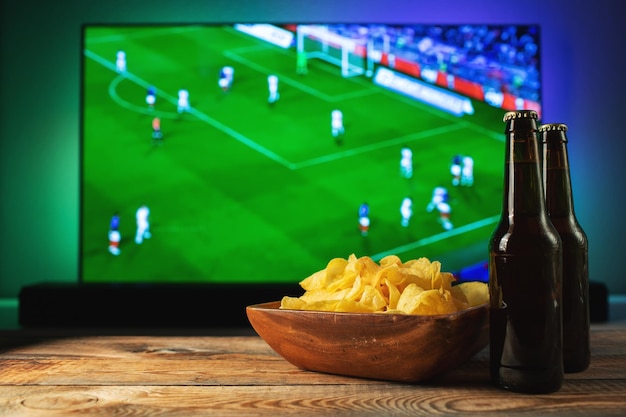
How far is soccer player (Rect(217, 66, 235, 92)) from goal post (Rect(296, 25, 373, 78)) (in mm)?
409

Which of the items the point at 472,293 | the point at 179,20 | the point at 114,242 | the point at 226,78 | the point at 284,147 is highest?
the point at 179,20

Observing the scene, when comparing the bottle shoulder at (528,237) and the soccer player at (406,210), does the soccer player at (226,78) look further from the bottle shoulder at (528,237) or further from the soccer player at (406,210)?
the bottle shoulder at (528,237)

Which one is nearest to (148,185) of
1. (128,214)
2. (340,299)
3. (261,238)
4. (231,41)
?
(128,214)

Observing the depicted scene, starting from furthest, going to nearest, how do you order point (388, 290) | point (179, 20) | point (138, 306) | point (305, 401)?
point (179, 20), point (138, 306), point (388, 290), point (305, 401)

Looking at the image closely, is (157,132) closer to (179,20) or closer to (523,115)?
(179,20)

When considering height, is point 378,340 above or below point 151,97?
below

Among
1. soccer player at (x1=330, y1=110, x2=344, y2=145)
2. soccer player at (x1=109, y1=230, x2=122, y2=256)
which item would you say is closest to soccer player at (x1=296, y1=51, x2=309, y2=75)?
soccer player at (x1=330, y1=110, x2=344, y2=145)

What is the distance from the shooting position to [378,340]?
680 mm

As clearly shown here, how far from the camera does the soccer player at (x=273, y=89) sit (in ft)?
11.5

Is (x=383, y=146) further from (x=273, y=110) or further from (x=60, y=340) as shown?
(x=60, y=340)

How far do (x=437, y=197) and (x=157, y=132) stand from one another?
1.64 m

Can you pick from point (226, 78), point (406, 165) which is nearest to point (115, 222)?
point (226, 78)

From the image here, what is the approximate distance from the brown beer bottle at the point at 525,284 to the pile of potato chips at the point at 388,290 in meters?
0.07

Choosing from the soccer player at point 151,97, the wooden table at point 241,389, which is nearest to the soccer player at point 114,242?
the soccer player at point 151,97
